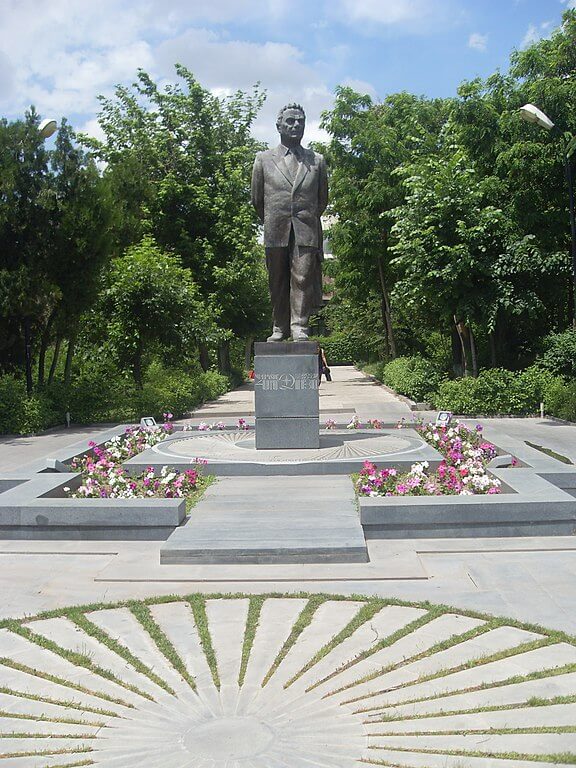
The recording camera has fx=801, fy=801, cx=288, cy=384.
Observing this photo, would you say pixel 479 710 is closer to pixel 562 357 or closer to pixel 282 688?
pixel 282 688

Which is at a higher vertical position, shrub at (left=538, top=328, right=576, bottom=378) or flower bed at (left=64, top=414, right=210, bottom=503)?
shrub at (left=538, top=328, right=576, bottom=378)

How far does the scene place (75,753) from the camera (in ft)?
11.3

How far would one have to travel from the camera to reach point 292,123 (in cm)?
1028

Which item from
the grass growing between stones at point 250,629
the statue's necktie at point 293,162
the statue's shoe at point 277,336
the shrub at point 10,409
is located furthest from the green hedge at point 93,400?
the grass growing between stones at point 250,629

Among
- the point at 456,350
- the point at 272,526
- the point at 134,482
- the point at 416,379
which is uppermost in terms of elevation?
the point at 456,350

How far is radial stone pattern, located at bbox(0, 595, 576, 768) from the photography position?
3.41 meters

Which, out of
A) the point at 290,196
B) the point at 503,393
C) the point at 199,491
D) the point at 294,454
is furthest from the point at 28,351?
the point at 199,491

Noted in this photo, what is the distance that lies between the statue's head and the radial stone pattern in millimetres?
6820

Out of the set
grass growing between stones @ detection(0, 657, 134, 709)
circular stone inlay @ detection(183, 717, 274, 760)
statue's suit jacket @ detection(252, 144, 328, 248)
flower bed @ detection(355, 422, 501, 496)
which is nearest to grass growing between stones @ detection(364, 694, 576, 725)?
circular stone inlay @ detection(183, 717, 274, 760)

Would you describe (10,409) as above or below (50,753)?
above

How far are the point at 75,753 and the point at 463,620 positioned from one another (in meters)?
2.47

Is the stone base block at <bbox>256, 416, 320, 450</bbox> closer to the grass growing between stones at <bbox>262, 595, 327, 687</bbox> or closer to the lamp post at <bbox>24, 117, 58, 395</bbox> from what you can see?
the grass growing between stones at <bbox>262, 595, 327, 687</bbox>

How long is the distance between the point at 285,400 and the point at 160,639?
5491 mm

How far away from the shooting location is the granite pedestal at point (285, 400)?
9977mm
